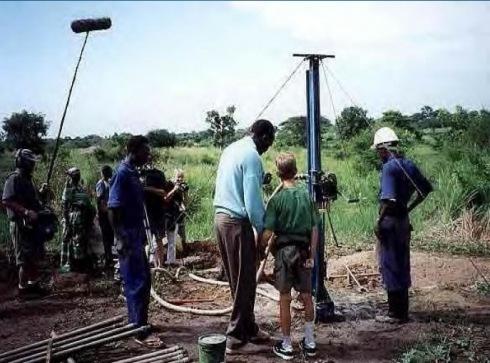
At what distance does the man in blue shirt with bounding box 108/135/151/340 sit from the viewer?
484 cm

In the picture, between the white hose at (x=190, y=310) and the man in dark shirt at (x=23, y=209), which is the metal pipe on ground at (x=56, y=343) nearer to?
the white hose at (x=190, y=310)

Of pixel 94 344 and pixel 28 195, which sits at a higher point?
pixel 28 195

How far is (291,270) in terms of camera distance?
14.7ft

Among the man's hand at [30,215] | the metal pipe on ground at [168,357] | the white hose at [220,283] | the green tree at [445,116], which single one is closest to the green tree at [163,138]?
the green tree at [445,116]

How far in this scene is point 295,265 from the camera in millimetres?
4484

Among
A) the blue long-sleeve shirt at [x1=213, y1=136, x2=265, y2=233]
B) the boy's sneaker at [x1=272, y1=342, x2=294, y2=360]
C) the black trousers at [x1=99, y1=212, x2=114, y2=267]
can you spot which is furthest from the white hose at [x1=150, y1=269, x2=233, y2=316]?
the black trousers at [x1=99, y1=212, x2=114, y2=267]

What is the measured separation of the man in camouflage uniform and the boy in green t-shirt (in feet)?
14.7

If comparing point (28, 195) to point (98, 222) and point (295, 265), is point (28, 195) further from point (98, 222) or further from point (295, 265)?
point (295, 265)

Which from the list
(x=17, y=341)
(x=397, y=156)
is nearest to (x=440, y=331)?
(x=397, y=156)

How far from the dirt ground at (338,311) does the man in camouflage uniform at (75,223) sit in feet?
1.74

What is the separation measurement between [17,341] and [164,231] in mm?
3178

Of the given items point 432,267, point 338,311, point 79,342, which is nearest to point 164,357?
point 79,342

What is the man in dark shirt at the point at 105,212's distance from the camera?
26.7 feet

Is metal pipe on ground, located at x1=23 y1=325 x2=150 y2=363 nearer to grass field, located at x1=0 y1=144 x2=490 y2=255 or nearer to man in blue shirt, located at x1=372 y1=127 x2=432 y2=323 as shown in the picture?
man in blue shirt, located at x1=372 y1=127 x2=432 y2=323
